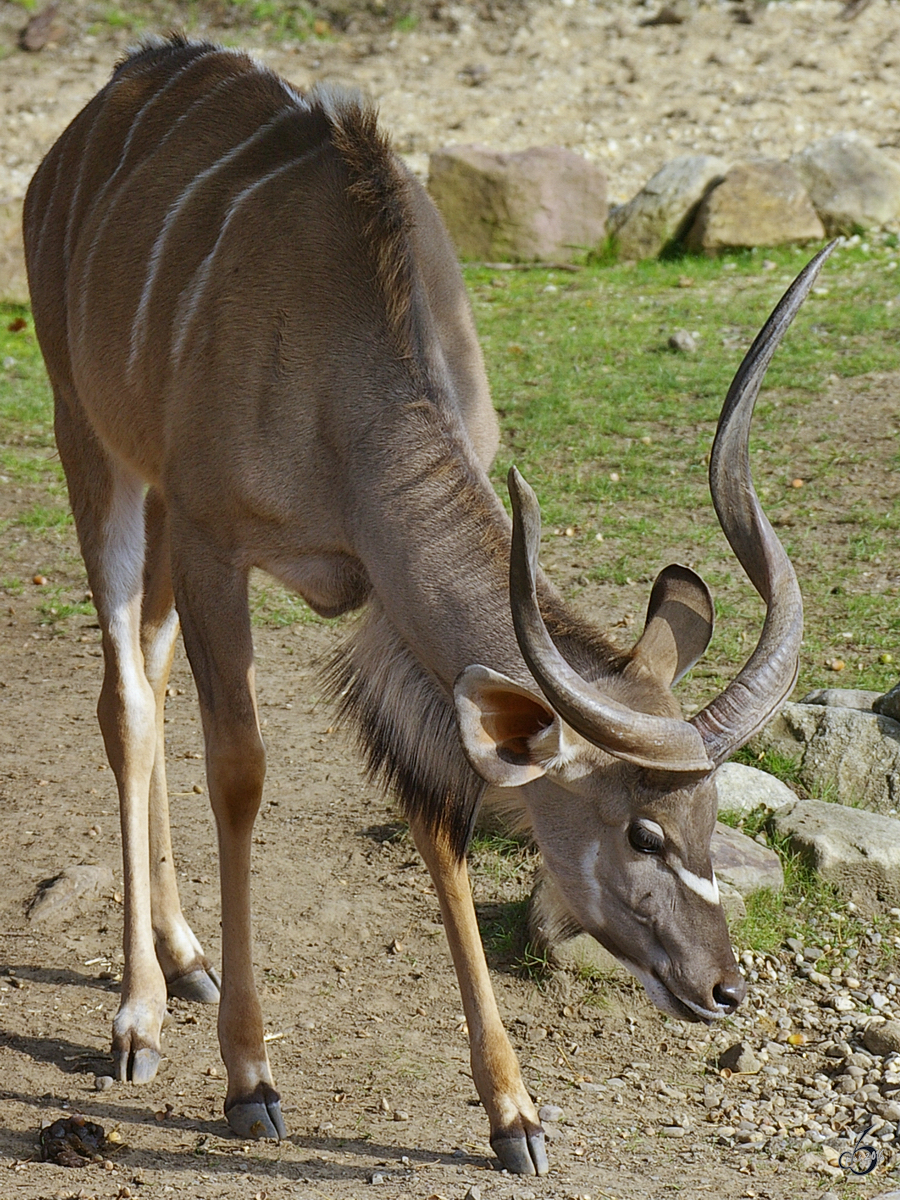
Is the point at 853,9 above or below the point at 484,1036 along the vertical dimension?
above

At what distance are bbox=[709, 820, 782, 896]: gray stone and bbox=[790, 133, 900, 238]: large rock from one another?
23.0ft

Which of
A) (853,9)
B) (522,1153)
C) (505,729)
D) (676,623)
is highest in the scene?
(853,9)

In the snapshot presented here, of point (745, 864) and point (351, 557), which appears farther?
point (745, 864)

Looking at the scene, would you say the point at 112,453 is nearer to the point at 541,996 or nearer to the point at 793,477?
the point at 541,996

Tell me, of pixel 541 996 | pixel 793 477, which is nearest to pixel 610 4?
pixel 793 477

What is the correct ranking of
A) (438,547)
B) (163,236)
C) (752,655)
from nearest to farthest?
(752,655) < (438,547) < (163,236)

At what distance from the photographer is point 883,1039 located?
3404 mm

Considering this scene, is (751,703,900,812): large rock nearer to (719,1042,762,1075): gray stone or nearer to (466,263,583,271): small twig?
(719,1042,762,1075): gray stone

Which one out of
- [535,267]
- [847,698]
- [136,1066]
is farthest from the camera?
[535,267]

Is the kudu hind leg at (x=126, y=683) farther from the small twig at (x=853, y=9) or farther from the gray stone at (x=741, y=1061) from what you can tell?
the small twig at (x=853, y=9)

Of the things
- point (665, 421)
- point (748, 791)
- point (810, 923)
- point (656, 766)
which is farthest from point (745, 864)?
point (665, 421)

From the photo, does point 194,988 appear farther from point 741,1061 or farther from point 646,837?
point 646,837

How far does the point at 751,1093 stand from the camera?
10.8ft

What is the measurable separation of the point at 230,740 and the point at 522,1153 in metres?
1.07
